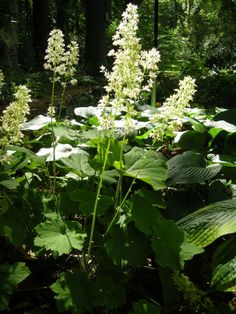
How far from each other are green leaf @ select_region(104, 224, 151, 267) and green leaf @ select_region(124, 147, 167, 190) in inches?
9.7

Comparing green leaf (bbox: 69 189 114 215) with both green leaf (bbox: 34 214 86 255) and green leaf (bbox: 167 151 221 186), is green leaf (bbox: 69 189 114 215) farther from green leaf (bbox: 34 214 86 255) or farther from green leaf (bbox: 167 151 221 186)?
green leaf (bbox: 167 151 221 186)

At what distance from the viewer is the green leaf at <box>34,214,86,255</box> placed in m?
1.49

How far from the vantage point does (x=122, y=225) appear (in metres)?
1.71

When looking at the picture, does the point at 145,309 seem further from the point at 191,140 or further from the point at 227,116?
the point at 227,116

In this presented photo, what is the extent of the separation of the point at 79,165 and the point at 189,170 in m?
0.65

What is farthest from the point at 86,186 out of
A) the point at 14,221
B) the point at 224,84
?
the point at 224,84

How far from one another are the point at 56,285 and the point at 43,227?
252 mm

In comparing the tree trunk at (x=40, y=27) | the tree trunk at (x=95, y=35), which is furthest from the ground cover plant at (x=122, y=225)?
the tree trunk at (x=40, y=27)

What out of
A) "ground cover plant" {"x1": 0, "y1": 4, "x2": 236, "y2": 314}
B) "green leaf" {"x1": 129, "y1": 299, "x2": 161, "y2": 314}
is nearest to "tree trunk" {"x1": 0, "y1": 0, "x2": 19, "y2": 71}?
"ground cover plant" {"x1": 0, "y1": 4, "x2": 236, "y2": 314}

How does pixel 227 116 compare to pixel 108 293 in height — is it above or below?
above

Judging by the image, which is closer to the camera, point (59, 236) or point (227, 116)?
point (59, 236)

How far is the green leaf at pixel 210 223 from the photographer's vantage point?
148cm

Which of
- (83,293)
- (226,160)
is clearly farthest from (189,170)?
(83,293)

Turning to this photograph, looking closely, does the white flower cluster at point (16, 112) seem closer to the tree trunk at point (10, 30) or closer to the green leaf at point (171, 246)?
the green leaf at point (171, 246)
